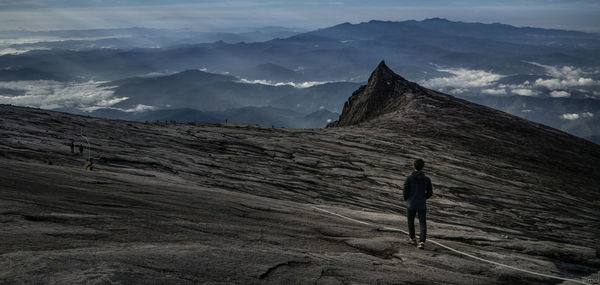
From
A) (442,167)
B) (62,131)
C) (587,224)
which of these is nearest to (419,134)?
(442,167)

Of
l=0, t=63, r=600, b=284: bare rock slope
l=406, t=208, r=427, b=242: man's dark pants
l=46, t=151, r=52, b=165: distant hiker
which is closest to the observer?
l=0, t=63, r=600, b=284: bare rock slope

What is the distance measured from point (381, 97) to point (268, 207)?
45064 millimetres

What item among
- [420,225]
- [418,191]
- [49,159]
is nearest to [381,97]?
[418,191]

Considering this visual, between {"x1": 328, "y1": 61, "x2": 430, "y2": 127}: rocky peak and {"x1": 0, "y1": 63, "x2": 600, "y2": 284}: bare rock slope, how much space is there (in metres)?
16.3

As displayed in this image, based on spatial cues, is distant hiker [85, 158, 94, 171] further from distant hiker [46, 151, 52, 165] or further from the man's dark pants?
the man's dark pants

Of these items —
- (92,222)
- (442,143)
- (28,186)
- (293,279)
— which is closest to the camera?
(293,279)

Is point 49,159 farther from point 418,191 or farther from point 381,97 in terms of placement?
point 381,97

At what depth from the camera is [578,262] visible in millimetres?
13234

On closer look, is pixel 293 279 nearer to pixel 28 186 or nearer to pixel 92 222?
pixel 92 222

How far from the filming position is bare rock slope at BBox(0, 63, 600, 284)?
26.9ft

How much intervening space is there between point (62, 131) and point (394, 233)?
1772 cm

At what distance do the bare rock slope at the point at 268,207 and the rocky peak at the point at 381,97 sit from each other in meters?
16.3

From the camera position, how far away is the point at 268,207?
14.8m

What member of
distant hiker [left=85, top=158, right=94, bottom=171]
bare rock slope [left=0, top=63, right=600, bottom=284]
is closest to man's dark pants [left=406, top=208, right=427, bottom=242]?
bare rock slope [left=0, top=63, right=600, bottom=284]
